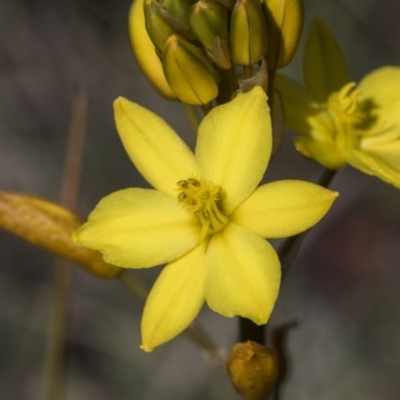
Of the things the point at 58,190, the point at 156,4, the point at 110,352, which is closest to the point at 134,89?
the point at 58,190

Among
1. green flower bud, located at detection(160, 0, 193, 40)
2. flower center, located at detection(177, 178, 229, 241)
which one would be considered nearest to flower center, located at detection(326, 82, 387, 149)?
flower center, located at detection(177, 178, 229, 241)

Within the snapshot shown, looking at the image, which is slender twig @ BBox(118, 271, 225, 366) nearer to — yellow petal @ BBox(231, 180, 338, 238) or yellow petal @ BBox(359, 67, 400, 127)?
yellow petal @ BBox(231, 180, 338, 238)

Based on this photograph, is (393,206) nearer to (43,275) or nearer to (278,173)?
(278,173)

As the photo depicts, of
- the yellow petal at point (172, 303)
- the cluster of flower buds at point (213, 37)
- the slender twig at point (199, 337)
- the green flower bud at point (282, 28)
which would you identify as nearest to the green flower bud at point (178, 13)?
the cluster of flower buds at point (213, 37)

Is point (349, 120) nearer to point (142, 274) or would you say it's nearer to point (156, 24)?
point (156, 24)

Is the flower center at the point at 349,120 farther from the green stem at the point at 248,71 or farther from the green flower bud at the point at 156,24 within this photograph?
the green flower bud at the point at 156,24
